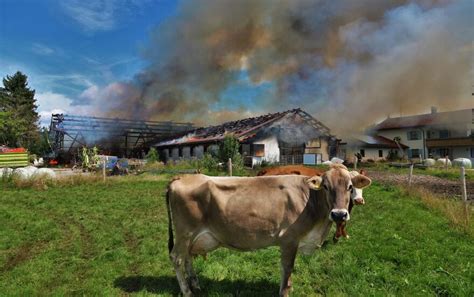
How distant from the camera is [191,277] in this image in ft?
19.9

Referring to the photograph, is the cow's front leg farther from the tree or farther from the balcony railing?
the tree

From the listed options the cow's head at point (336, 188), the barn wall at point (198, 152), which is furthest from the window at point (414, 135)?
the cow's head at point (336, 188)

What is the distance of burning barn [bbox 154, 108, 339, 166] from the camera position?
34.1m

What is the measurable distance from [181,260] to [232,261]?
1722mm

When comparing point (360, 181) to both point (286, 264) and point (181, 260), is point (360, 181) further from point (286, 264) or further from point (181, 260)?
point (181, 260)

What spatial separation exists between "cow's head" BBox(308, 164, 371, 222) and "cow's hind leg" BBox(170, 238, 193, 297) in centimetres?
230

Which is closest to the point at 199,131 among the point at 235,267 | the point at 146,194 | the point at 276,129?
the point at 276,129

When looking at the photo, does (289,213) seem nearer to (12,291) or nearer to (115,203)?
(12,291)

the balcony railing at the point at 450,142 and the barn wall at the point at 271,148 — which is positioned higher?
the balcony railing at the point at 450,142

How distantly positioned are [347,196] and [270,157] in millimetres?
29648

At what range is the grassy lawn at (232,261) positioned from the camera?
6.02 meters

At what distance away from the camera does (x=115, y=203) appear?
48.6ft

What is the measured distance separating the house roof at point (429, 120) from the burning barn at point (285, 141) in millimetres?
26950

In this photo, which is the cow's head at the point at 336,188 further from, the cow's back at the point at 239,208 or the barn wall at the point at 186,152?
the barn wall at the point at 186,152
